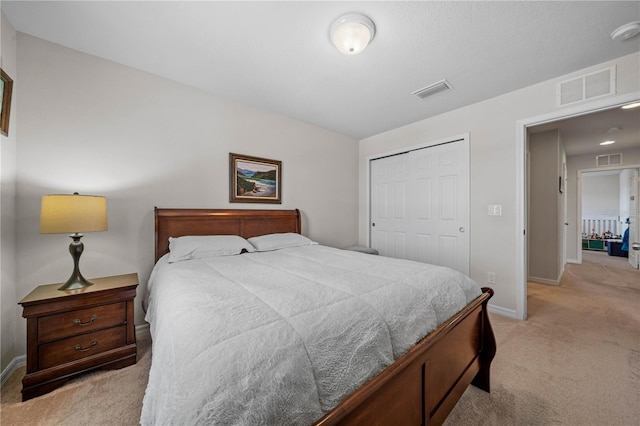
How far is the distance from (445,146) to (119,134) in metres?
3.73

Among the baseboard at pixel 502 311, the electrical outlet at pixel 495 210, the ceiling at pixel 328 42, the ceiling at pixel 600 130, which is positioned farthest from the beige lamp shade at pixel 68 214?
the ceiling at pixel 600 130

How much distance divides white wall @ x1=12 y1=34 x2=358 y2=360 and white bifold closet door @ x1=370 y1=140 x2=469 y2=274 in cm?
197

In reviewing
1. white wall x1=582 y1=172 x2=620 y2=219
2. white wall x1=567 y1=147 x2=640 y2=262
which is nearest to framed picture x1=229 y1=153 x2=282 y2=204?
white wall x1=567 y1=147 x2=640 y2=262

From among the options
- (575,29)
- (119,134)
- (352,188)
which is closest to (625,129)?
(575,29)

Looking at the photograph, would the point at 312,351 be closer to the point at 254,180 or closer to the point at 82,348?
the point at 82,348

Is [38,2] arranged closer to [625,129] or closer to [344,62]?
[344,62]

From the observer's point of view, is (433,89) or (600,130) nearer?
(433,89)

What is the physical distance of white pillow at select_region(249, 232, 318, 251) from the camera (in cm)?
268

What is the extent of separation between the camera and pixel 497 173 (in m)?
2.87

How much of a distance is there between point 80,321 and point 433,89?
3710mm

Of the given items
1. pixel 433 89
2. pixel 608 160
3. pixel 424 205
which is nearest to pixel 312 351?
pixel 433 89

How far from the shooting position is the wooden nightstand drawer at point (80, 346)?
1559 millimetres

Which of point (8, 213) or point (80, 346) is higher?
point (8, 213)

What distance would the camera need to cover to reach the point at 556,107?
96.7 inches
